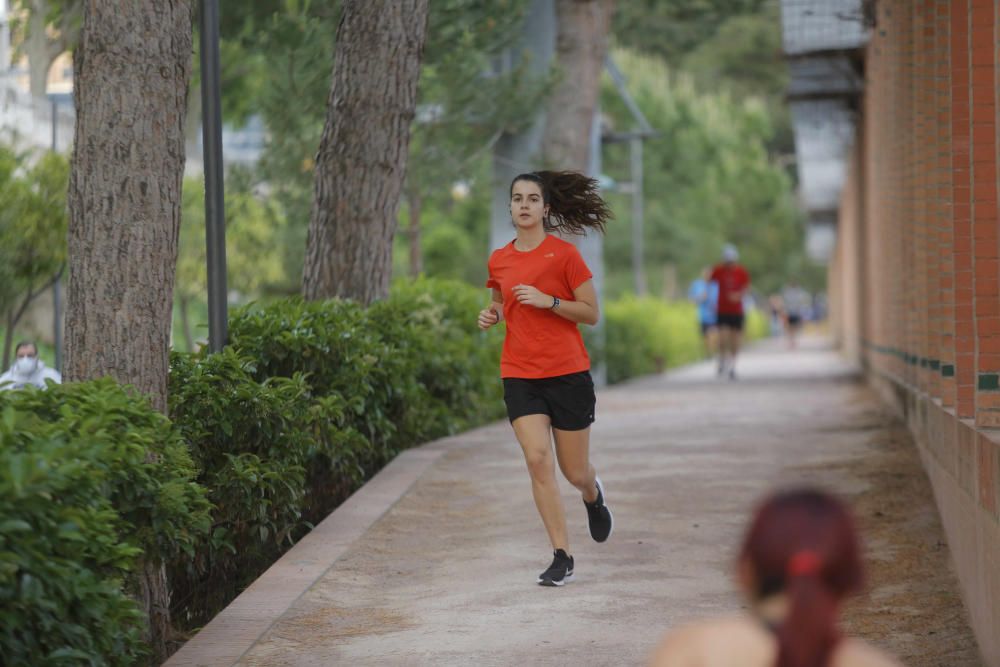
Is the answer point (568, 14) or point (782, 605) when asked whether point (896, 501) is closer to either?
point (782, 605)

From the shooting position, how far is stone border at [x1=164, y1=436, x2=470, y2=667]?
639 centimetres

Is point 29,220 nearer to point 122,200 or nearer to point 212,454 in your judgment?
point 212,454

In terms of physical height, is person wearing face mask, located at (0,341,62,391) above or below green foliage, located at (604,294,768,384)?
above

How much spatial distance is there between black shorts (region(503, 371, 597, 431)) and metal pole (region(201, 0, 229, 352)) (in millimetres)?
2551

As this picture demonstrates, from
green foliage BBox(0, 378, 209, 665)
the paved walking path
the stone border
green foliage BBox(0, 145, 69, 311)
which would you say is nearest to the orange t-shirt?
the paved walking path

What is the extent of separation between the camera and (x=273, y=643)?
6641 mm

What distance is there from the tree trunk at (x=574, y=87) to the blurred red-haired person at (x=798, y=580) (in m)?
20.2

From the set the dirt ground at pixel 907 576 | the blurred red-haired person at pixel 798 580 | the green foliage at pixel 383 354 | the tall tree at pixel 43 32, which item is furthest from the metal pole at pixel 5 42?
the blurred red-haired person at pixel 798 580

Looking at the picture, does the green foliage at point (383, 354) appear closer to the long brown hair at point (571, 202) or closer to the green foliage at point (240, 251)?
the long brown hair at point (571, 202)

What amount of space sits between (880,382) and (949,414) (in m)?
11.3

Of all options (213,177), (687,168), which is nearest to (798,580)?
(213,177)

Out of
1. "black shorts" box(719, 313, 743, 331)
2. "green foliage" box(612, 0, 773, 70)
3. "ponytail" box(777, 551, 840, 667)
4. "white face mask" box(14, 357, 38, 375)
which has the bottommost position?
"black shorts" box(719, 313, 743, 331)

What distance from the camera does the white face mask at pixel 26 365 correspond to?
590 inches

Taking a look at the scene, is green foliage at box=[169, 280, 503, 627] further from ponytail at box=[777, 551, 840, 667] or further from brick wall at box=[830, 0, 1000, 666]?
ponytail at box=[777, 551, 840, 667]
